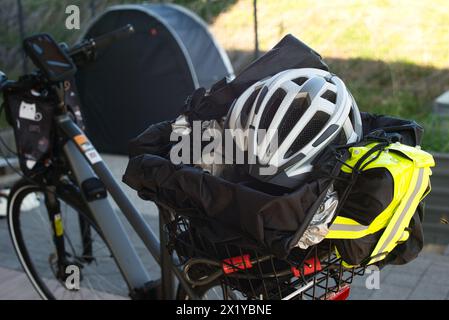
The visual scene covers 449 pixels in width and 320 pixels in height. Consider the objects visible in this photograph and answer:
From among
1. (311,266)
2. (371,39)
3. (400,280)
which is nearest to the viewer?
(311,266)

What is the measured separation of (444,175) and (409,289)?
34.9 inches

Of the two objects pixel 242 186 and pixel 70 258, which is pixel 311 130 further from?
pixel 70 258

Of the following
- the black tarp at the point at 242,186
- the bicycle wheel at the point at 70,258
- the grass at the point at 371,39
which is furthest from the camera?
the grass at the point at 371,39

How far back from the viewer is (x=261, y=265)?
1.61 meters

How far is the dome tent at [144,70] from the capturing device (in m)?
6.25

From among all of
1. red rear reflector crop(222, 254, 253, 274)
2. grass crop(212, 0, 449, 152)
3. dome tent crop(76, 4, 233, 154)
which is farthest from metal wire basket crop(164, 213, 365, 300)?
grass crop(212, 0, 449, 152)

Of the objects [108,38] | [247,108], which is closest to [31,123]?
[108,38]

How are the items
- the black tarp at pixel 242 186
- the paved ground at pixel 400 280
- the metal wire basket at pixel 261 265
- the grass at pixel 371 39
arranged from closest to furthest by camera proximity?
1. the black tarp at pixel 242 186
2. the metal wire basket at pixel 261 265
3. the paved ground at pixel 400 280
4. the grass at pixel 371 39

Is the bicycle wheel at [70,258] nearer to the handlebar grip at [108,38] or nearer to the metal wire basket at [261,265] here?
the handlebar grip at [108,38]

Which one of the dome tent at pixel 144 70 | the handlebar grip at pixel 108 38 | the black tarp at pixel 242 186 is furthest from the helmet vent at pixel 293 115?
the dome tent at pixel 144 70

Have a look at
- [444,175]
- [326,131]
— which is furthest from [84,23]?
[326,131]

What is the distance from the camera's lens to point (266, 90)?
166cm

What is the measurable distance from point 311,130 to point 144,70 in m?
5.20
